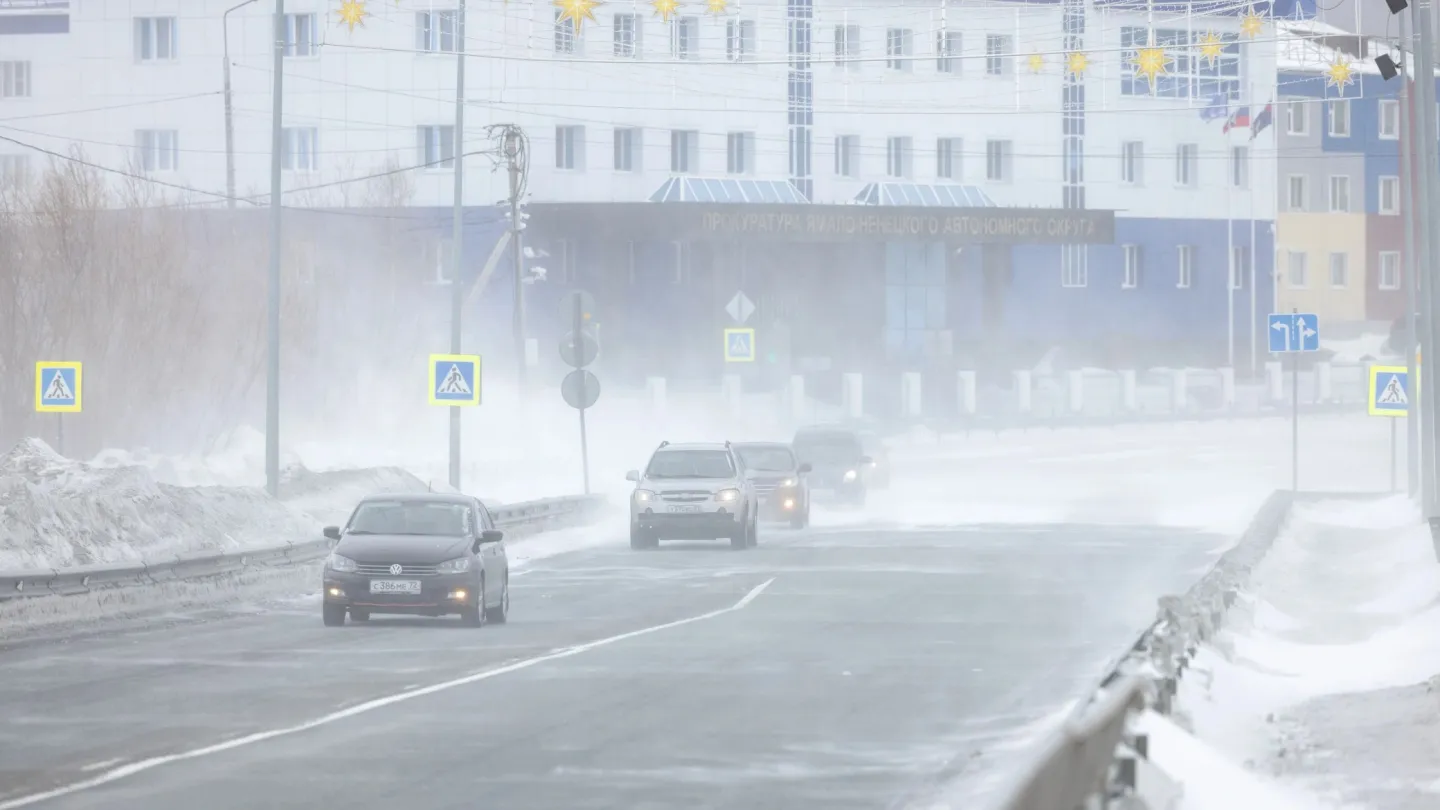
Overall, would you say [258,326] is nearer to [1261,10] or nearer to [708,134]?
[708,134]

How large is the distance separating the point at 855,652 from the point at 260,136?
64.8 m

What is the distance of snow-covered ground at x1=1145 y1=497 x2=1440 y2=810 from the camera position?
12328 millimetres

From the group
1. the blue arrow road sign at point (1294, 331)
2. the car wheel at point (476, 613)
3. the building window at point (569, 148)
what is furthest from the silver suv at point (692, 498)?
the building window at point (569, 148)

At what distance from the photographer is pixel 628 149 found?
280ft

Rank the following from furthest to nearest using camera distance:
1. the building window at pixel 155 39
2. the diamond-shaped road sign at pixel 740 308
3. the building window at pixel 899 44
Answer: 1. the building window at pixel 899 44
2. the building window at pixel 155 39
3. the diamond-shaped road sign at pixel 740 308

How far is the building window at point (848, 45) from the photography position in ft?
291

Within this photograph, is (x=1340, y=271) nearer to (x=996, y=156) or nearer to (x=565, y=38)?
(x=996, y=156)

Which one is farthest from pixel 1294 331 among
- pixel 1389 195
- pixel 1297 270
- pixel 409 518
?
pixel 1389 195

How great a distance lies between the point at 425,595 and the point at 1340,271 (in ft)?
292

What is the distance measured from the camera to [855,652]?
2156cm

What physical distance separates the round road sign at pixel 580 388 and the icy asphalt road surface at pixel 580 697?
13037mm

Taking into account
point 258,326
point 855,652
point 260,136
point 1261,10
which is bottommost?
point 855,652

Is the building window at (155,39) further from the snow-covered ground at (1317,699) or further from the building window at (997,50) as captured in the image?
the snow-covered ground at (1317,699)

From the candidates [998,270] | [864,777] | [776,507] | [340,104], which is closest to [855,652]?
[864,777]
